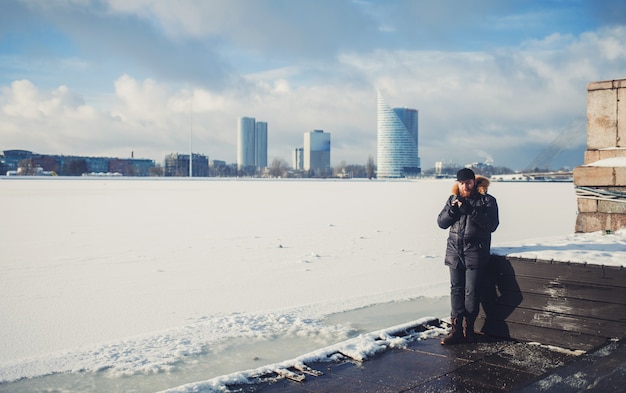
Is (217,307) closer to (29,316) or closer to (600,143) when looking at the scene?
(29,316)

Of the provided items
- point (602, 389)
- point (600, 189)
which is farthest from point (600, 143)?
point (602, 389)

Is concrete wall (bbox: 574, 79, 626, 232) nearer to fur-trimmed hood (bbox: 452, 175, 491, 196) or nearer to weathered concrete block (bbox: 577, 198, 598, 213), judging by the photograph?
weathered concrete block (bbox: 577, 198, 598, 213)

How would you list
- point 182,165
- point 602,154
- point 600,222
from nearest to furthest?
1. point 600,222
2. point 602,154
3. point 182,165

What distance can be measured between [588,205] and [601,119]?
49.7 inches

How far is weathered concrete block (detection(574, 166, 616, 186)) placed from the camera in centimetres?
813

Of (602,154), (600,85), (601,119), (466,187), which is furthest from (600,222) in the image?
(466,187)

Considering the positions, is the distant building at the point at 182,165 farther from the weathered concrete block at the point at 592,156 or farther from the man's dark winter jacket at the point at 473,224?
the man's dark winter jacket at the point at 473,224

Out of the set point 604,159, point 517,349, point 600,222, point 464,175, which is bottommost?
point 517,349

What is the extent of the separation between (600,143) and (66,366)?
294 inches

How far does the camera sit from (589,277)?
517 centimetres

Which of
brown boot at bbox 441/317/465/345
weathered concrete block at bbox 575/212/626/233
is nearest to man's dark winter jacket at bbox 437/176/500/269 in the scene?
brown boot at bbox 441/317/465/345

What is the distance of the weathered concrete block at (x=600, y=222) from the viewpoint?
8.15 m

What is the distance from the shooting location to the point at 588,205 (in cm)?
845

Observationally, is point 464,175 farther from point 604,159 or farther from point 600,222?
point 604,159
